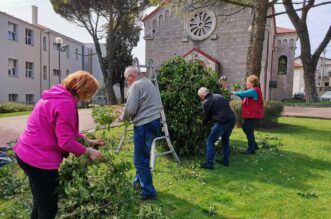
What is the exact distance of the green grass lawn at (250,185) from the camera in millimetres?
4484

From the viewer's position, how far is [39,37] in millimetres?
32656

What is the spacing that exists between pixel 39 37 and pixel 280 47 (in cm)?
2642

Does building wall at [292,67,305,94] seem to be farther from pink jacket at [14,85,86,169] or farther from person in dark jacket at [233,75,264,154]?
pink jacket at [14,85,86,169]

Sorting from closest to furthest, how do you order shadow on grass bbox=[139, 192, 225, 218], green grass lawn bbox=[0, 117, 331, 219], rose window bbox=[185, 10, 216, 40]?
shadow on grass bbox=[139, 192, 225, 218] < green grass lawn bbox=[0, 117, 331, 219] < rose window bbox=[185, 10, 216, 40]

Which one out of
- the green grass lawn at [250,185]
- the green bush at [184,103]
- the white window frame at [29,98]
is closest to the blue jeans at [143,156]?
the green grass lawn at [250,185]

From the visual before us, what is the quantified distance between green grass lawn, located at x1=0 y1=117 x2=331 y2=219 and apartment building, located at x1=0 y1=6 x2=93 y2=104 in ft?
78.1

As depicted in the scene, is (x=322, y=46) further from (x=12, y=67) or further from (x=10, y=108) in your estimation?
(x=12, y=67)

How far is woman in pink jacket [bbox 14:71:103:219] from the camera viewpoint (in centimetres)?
276

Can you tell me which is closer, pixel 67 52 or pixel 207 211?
pixel 207 211

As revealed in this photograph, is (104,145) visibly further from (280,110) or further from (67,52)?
(67,52)

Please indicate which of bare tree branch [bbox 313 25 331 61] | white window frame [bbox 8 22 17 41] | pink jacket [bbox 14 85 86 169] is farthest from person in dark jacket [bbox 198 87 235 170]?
white window frame [bbox 8 22 17 41]

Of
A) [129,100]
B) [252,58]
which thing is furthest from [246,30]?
[129,100]

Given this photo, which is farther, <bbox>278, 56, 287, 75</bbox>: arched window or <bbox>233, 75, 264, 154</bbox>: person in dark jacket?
<bbox>278, 56, 287, 75</bbox>: arched window

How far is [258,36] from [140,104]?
8.13 metres
